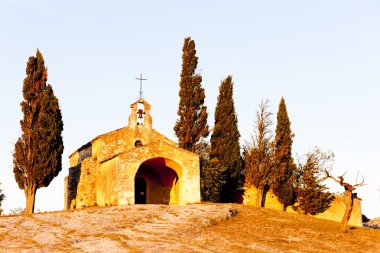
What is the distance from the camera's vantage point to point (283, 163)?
48.6 meters

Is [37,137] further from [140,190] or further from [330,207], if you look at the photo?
[330,207]

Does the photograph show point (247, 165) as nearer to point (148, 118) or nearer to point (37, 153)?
point (148, 118)

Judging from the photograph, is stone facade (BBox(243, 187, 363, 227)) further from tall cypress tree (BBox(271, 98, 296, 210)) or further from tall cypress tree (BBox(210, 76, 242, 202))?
tall cypress tree (BBox(210, 76, 242, 202))

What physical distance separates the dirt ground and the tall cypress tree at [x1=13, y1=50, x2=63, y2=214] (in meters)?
6.18

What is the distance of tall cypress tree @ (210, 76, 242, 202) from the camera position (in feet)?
155

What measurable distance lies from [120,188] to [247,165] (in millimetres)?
15787

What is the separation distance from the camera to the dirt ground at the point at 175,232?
24.1m

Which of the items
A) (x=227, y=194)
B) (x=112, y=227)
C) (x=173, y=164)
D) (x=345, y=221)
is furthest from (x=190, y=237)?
(x=227, y=194)

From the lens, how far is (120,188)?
3631 centimetres

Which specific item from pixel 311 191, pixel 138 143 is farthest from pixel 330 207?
pixel 138 143

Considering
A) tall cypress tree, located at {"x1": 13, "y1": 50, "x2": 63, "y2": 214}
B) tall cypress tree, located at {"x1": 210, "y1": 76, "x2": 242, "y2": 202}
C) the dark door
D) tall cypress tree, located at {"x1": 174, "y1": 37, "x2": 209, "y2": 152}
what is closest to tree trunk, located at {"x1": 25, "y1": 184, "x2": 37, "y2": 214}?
tall cypress tree, located at {"x1": 13, "y1": 50, "x2": 63, "y2": 214}

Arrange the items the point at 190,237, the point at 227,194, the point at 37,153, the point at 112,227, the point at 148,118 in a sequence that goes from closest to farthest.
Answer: the point at 190,237 < the point at 112,227 < the point at 37,153 < the point at 148,118 < the point at 227,194

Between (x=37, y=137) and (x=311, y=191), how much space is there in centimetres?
2392

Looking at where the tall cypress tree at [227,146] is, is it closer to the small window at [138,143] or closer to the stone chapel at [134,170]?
the stone chapel at [134,170]
